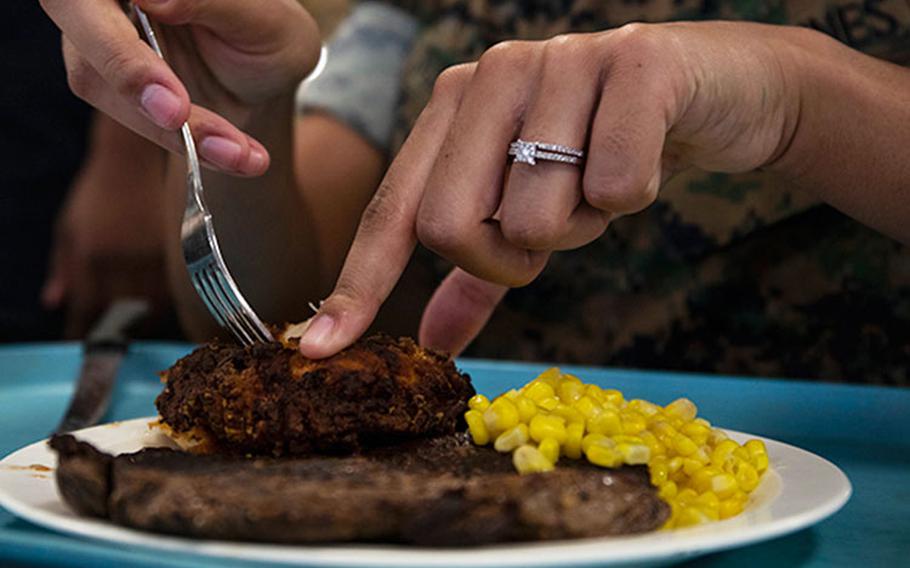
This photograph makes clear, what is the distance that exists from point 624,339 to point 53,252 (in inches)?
82.1

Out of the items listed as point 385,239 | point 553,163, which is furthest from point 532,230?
point 385,239

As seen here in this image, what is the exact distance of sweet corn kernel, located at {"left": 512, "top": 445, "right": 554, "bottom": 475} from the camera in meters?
0.96

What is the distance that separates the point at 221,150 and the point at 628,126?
0.60m

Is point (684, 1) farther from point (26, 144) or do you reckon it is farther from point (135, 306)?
point (26, 144)

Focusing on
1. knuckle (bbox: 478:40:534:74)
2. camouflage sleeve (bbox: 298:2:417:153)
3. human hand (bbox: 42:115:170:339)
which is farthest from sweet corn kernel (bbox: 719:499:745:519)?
human hand (bbox: 42:115:170:339)

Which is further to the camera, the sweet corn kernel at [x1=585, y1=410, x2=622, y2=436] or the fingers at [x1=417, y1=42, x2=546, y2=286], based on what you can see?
the fingers at [x1=417, y1=42, x2=546, y2=286]

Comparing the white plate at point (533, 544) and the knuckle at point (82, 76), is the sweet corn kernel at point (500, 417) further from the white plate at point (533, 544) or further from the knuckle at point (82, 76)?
the knuckle at point (82, 76)

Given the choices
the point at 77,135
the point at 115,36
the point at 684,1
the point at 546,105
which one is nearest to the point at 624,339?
the point at 684,1

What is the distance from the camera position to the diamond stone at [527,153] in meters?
1.16

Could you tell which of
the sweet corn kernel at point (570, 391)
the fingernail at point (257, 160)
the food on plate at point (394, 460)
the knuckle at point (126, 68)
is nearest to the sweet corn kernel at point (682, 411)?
the food on plate at point (394, 460)

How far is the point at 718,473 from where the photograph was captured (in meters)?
1.05

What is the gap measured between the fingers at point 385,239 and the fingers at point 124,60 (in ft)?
0.99

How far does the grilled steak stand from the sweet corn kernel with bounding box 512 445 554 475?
0.03m

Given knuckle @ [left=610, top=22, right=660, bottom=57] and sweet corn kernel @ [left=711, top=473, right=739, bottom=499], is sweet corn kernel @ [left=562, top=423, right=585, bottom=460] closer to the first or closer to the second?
sweet corn kernel @ [left=711, top=473, right=739, bottom=499]
